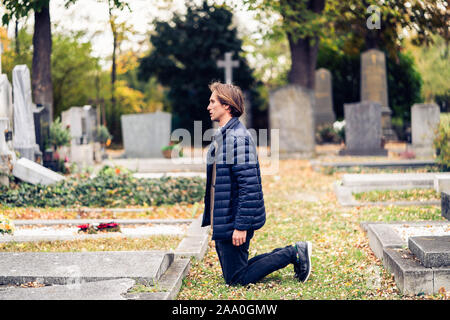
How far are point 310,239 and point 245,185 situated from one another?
2783 mm

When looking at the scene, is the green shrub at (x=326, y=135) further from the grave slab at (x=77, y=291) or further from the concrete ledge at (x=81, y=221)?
the grave slab at (x=77, y=291)

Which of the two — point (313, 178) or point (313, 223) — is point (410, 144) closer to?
point (313, 178)

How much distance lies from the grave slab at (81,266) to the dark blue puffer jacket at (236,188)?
611 mm

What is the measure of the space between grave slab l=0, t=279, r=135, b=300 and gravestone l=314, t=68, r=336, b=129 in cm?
2147

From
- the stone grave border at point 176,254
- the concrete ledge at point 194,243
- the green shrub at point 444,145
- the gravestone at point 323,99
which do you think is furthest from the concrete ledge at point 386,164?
the gravestone at point 323,99

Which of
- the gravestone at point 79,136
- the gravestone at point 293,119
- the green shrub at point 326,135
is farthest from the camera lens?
the green shrub at point 326,135

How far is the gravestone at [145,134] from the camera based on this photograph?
1698 centimetres

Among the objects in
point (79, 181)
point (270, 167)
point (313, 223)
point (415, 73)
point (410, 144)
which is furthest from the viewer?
point (415, 73)

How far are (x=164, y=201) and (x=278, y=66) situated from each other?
33.5m

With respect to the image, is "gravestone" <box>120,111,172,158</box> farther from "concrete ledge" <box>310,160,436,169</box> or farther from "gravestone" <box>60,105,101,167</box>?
"concrete ledge" <box>310,160,436,169</box>

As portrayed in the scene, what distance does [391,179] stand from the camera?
33.3 feet

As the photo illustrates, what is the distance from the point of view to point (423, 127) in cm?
1633

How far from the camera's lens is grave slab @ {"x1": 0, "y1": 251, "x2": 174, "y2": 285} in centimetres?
461
